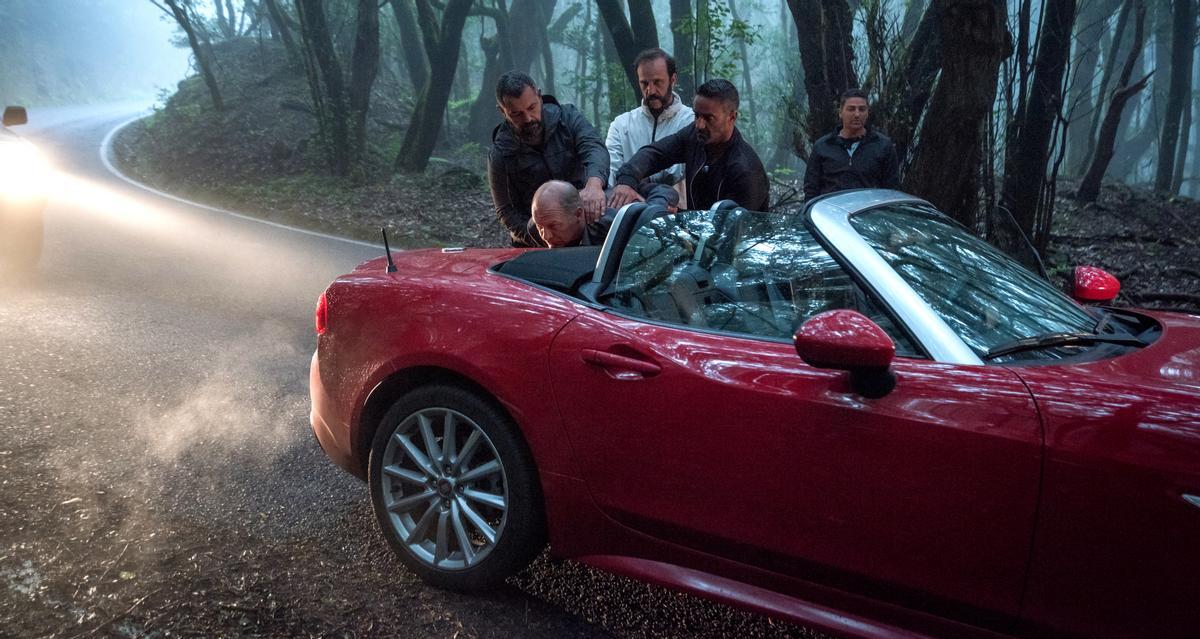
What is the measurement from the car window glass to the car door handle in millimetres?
230

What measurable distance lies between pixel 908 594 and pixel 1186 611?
0.58 m

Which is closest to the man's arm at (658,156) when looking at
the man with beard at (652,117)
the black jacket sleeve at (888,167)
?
the man with beard at (652,117)

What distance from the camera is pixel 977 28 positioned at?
644cm

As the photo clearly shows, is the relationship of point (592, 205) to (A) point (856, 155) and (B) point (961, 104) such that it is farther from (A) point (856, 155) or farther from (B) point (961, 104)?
(B) point (961, 104)

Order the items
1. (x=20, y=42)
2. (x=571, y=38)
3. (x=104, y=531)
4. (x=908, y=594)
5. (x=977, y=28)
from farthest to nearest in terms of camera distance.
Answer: (x=20, y=42), (x=571, y=38), (x=977, y=28), (x=104, y=531), (x=908, y=594)

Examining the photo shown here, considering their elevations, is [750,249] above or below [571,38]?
below

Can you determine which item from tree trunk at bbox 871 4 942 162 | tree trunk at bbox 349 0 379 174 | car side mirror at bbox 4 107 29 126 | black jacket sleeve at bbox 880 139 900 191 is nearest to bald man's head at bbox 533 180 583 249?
black jacket sleeve at bbox 880 139 900 191

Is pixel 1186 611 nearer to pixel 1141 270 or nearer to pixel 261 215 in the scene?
pixel 1141 270

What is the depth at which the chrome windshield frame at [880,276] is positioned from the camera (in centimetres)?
212

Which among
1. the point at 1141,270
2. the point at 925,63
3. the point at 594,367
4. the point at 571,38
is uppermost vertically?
the point at 571,38

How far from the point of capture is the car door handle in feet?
7.70

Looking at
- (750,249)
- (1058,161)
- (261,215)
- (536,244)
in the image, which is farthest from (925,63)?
(261,215)

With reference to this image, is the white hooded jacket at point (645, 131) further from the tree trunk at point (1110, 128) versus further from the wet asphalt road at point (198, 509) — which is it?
the tree trunk at point (1110, 128)

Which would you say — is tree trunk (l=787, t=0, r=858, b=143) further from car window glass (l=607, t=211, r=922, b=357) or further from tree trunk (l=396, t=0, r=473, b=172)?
tree trunk (l=396, t=0, r=473, b=172)
